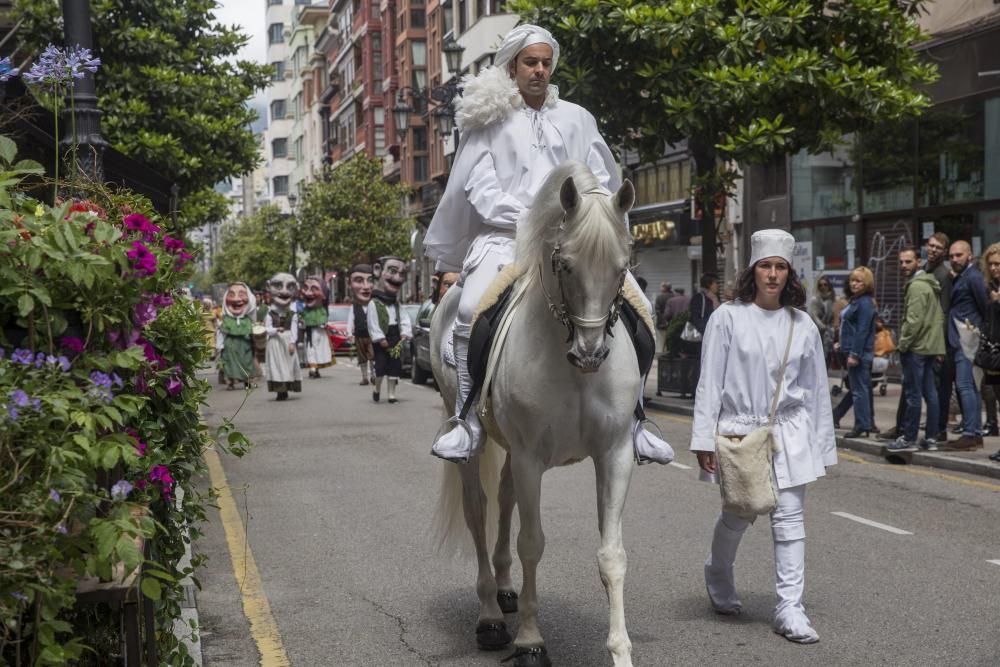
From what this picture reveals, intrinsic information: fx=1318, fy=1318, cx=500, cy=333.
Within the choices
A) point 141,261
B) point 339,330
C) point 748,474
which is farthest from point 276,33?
point 141,261

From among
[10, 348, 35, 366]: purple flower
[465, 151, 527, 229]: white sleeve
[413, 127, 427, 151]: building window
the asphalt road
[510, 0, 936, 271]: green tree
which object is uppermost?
[413, 127, 427, 151]: building window

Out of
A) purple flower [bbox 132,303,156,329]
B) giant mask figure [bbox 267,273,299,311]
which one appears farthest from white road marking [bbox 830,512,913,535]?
giant mask figure [bbox 267,273,299,311]

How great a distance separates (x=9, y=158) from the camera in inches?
158

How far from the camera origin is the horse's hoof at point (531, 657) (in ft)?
18.2

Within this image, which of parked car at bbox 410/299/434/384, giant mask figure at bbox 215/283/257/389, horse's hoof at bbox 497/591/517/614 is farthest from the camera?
parked car at bbox 410/299/434/384

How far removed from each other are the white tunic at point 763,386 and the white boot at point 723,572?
0.49 m

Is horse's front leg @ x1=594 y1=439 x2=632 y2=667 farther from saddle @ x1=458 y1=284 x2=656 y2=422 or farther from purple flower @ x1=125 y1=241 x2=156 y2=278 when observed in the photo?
purple flower @ x1=125 y1=241 x2=156 y2=278

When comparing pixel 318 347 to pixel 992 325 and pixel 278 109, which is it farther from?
pixel 278 109

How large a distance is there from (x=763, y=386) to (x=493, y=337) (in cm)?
144

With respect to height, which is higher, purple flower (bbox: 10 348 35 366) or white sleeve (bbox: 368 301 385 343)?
purple flower (bbox: 10 348 35 366)

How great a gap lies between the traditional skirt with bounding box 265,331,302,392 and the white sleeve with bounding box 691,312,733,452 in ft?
51.5

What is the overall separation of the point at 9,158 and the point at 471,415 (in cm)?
262

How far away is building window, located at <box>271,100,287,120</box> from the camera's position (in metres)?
134

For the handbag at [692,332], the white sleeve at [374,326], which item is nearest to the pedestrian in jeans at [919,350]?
the handbag at [692,332]
